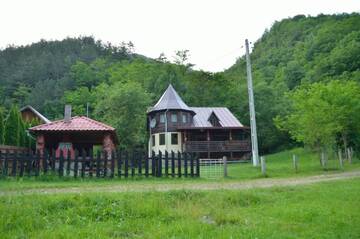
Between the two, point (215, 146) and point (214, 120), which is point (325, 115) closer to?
point (215, 146)

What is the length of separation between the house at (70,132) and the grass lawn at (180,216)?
963 centimetres

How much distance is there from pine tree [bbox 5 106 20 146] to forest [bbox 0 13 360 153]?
195 inches

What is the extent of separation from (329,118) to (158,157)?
1299 cm

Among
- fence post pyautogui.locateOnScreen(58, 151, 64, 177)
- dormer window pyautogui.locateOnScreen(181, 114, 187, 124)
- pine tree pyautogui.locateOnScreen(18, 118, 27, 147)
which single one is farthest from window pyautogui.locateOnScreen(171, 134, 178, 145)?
fence post pyautogui.locateOnScreen(58, 151, 64, 177)

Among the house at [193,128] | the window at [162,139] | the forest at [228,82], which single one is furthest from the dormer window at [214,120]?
the forest at [228,82]

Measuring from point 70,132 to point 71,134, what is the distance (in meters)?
1.84

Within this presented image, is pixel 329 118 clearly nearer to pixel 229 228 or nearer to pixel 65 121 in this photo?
pixel 65 121

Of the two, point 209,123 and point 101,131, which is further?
point 209,123

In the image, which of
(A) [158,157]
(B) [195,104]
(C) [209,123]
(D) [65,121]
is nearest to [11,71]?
(B) [195,104]

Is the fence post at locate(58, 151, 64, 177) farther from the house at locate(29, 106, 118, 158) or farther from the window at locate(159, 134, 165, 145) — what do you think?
the window at locate(159, 134, 165, 145)

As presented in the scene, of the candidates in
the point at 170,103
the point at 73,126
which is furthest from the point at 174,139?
the point at 73,126

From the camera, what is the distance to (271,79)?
62.6m

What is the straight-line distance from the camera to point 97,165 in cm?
1661

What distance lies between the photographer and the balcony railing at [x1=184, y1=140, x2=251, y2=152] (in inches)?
1572
